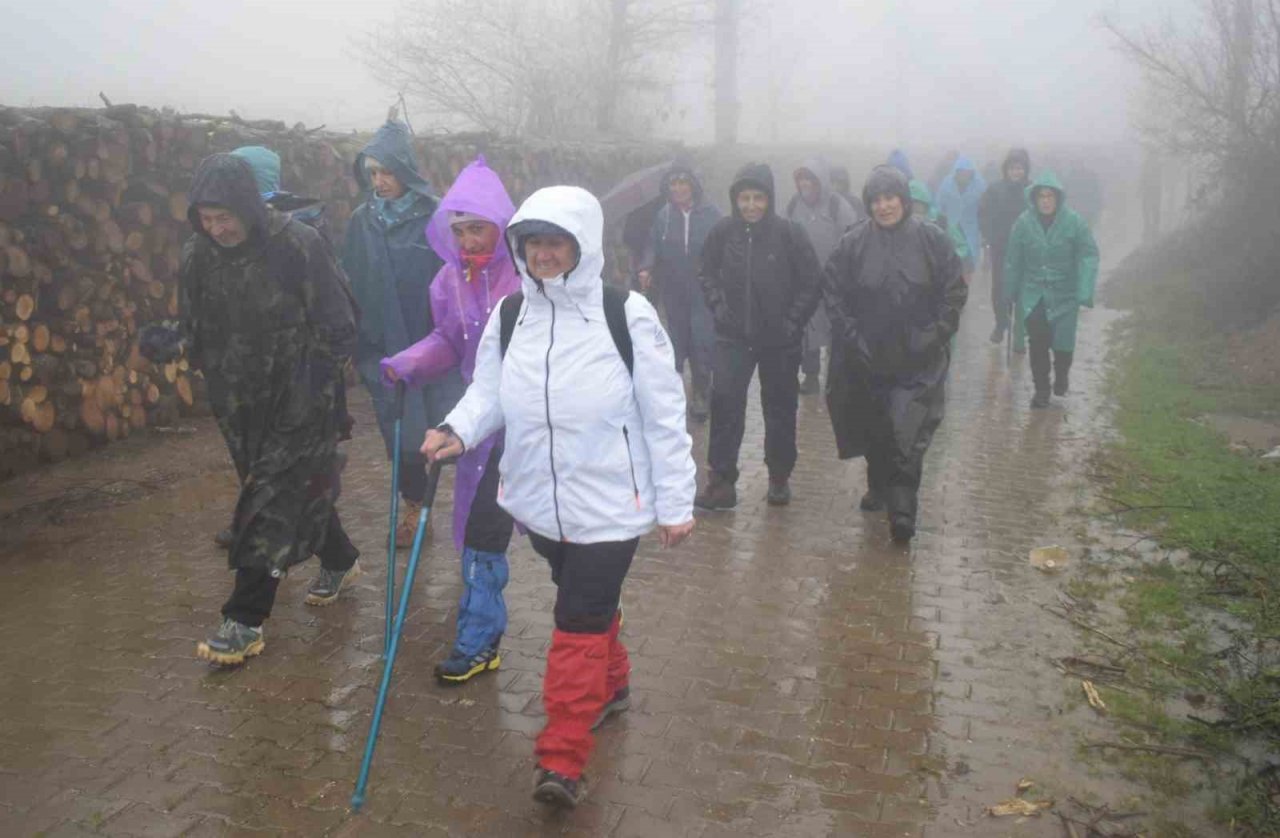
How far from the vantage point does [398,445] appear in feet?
15.7

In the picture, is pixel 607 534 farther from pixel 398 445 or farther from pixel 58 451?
pixel 58 451

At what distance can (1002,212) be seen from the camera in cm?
1316

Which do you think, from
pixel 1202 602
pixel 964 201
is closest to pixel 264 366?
pixel 1202 602

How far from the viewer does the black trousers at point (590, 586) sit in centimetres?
377

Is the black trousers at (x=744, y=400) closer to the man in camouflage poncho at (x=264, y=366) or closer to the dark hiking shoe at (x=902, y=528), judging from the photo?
the dark hiking shoe at (x=902, y=528)

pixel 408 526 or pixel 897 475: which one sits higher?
pixel 897 475

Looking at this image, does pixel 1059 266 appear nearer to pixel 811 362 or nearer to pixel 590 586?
pixel 811 362

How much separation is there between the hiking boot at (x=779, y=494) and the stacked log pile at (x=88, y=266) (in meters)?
4.31

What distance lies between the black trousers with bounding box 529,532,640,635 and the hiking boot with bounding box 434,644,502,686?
0.98m

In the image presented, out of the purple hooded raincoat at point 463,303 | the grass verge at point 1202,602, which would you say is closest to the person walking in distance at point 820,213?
the grass verge at point 1202,602

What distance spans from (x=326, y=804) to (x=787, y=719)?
1647mm

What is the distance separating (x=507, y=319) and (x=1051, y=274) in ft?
22.9

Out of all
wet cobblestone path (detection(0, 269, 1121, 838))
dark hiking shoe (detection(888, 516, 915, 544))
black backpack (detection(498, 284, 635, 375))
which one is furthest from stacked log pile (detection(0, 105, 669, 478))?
dark hiking shoe (detection(888, 516, 915, 544))

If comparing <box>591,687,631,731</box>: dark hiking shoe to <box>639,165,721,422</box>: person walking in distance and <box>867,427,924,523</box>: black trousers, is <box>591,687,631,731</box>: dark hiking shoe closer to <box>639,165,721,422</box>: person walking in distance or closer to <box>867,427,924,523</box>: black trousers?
<box>867,427,924,523</box>: black trousers
